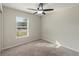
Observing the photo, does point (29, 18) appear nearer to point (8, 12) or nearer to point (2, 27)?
point (8, 12)

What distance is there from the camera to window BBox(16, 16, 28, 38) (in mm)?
4017

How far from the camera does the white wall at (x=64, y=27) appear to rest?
3.15 m

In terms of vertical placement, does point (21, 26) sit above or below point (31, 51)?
above

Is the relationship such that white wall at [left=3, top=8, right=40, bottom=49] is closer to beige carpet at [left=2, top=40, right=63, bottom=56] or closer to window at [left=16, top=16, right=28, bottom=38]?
window at [left=16, top=16, right=28, bottom=38]

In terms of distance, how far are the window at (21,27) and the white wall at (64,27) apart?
147cm

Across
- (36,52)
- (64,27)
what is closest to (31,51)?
(36,52)

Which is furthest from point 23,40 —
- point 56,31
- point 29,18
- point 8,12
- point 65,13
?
point 65,13

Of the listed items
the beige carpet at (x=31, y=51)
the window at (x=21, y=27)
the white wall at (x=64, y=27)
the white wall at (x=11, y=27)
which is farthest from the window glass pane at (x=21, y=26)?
the white wall at (x=64, y=27)

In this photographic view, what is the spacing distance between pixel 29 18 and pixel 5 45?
227cm

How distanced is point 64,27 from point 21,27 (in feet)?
8.49

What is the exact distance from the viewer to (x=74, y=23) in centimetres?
319

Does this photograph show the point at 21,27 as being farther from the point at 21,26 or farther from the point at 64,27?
the point at 64,27

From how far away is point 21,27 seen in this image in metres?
4.30

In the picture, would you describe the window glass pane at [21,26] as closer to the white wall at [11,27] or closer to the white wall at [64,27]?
the white wall at [11,27]
